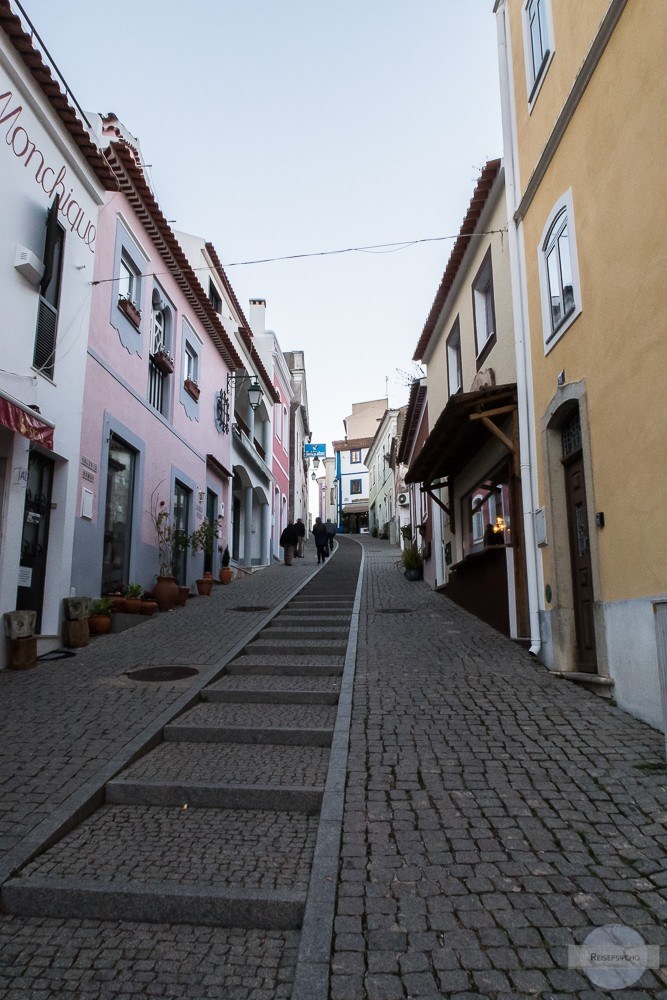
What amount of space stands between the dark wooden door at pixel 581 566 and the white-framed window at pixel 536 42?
4513 millimetres

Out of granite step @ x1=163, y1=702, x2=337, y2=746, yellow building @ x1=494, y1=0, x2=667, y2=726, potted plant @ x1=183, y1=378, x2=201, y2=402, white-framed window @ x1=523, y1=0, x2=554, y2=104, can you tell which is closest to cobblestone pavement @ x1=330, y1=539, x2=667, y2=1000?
granite step @ x1=163, y1=702, x2=337, y2=746

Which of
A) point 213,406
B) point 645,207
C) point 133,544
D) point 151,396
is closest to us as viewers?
point 645,207

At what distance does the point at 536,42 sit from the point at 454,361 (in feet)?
19.5

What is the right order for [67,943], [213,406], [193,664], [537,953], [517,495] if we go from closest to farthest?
[537,953]
[67,943]
[193,664]
[517,495]
[213,406]

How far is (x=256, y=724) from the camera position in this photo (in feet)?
18.6

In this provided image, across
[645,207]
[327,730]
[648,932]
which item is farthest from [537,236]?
[648,932]

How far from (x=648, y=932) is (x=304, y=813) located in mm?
2094

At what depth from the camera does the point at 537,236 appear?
794 cm

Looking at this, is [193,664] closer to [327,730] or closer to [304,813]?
[327,730]

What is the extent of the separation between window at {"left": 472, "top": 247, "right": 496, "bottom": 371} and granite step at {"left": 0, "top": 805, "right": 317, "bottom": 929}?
Result: 26.9ft

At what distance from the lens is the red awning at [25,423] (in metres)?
6.43

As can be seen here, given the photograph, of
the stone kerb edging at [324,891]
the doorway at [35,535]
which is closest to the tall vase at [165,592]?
the doorway at [35,535]

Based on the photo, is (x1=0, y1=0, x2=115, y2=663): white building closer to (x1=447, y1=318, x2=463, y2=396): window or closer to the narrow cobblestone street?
the narrow cobblestone street

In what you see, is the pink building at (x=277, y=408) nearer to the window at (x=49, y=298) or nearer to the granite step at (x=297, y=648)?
the window at (x=49, y=298)
